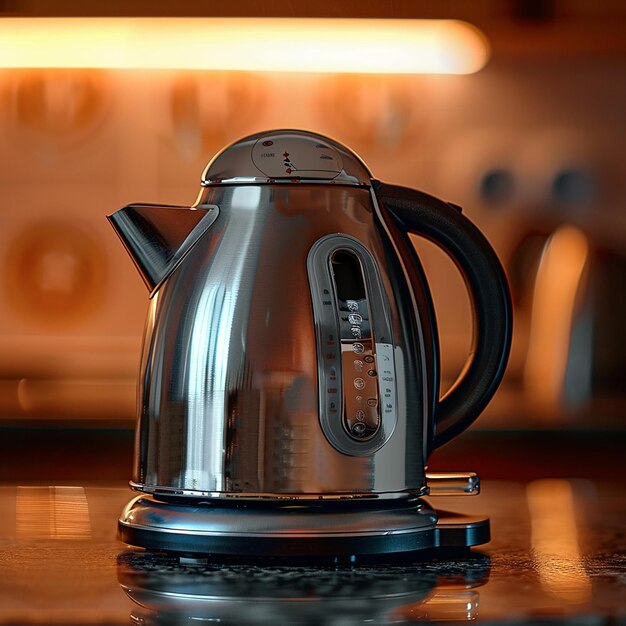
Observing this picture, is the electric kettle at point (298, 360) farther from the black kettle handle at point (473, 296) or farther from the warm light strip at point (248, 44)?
the warm light strip at point (248, 44)

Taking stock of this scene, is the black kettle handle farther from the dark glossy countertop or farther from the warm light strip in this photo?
the warm light strip

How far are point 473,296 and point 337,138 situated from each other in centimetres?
225

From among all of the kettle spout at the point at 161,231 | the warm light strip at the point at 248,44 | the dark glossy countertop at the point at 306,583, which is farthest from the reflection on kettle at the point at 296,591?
the warm light strip at the point at 248,44

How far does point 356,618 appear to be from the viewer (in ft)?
1.44

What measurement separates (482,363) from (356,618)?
24cm

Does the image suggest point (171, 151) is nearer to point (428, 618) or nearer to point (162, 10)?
point (162, 10)

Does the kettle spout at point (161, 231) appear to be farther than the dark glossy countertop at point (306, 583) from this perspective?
Yes

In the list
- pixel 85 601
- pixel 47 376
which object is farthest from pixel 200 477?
pixel 47 376

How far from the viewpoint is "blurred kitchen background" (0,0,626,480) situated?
111 inches

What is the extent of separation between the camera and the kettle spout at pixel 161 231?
2.03 ft

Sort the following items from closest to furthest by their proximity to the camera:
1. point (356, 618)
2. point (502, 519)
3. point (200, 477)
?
1. point (356, 618)
2. point (200, 477)
3. point (502, 519)

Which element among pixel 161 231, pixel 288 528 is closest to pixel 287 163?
pixel 161 231

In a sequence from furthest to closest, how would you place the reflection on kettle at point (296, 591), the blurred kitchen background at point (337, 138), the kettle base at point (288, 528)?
the blurred kitchen background at point (337, 138)
the kettle base at point (288, 528)
the reflection on kettle at point (296, 591)

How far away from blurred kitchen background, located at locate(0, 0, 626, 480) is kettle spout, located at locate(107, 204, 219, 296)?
216 cm
